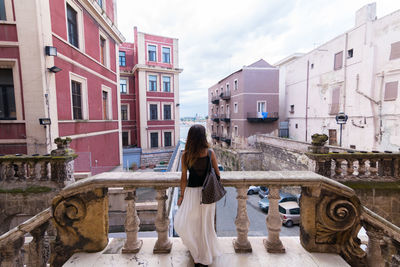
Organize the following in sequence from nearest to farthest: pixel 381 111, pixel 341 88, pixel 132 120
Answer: pixel 381 111
pixel 341 88
pixel 132 120

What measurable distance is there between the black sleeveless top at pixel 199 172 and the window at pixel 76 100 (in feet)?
29.0

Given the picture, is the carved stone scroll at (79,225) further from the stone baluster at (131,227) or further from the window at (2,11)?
the window at (2,11)

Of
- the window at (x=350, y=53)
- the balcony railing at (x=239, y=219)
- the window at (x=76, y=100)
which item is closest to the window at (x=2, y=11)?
the window at (x=76, y=100)

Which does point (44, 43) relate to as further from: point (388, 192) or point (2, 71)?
point (388, 192)

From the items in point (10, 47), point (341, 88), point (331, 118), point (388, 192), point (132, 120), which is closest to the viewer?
point (388, 192)

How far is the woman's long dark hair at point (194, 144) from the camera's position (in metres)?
1.94

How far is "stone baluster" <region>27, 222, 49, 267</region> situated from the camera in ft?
6.29

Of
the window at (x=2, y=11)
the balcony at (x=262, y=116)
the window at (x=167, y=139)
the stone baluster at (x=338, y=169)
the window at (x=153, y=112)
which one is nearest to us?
the stone baluster at (x=338, y=169)

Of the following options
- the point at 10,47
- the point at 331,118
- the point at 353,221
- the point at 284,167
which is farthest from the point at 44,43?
the point at 331,118

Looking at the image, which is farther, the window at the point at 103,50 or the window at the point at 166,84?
the window at the point at 166,84

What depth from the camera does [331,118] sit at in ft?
57.8

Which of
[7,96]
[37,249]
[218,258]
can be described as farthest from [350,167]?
[7,96]

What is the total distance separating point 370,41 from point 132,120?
75.1ft

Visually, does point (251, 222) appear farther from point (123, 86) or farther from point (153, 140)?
point (123, 86)
